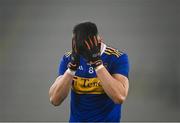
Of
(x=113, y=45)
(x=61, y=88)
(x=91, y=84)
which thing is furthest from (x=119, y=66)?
(x=113, y=45)

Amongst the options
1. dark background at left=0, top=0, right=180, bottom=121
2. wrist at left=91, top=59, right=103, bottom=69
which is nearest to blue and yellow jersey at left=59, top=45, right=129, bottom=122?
wrist at left=91, top=59, right=103, bottom=69

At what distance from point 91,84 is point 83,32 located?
0.82 ft

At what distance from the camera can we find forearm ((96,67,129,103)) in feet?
5.27

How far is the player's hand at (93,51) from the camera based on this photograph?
1582mm

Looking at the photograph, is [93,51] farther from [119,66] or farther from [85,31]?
[119,66]

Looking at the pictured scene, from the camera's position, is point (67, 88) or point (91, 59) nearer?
point (91, 59)

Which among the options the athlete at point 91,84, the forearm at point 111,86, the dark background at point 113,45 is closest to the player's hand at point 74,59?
the athlete at point 91,84
